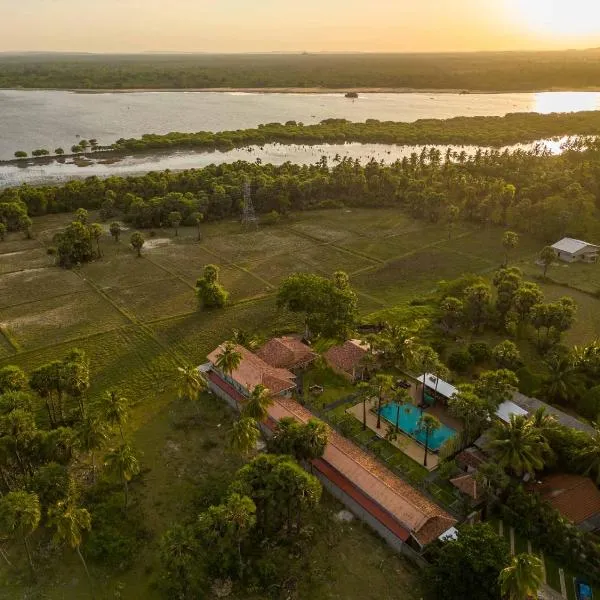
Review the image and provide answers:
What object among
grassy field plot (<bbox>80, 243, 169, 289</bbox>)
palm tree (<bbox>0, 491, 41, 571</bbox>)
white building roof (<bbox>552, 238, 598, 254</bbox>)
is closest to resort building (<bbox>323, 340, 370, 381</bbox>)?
palm tree (<bbox>0, 491, 41, 571</bbox>)

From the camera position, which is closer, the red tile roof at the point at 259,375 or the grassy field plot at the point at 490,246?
the red tile roof at the point at 259,375

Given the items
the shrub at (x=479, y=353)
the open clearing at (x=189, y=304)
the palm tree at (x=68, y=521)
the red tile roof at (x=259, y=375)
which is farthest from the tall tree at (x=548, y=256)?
the palm tree at (x=68, y=521)

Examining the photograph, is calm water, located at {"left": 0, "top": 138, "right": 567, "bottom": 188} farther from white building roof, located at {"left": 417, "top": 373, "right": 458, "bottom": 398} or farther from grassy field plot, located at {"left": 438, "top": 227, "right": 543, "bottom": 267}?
white building roof, located at {"left": 417, "top": 373, "right": 458, "bottom": 398}

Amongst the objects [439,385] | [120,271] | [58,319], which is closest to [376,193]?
[120,271]

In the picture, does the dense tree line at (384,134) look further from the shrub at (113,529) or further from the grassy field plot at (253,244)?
the shrub at (113,529)

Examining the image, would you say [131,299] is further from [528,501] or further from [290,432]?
[528,501]

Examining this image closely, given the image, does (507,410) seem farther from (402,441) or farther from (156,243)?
(156,243)
